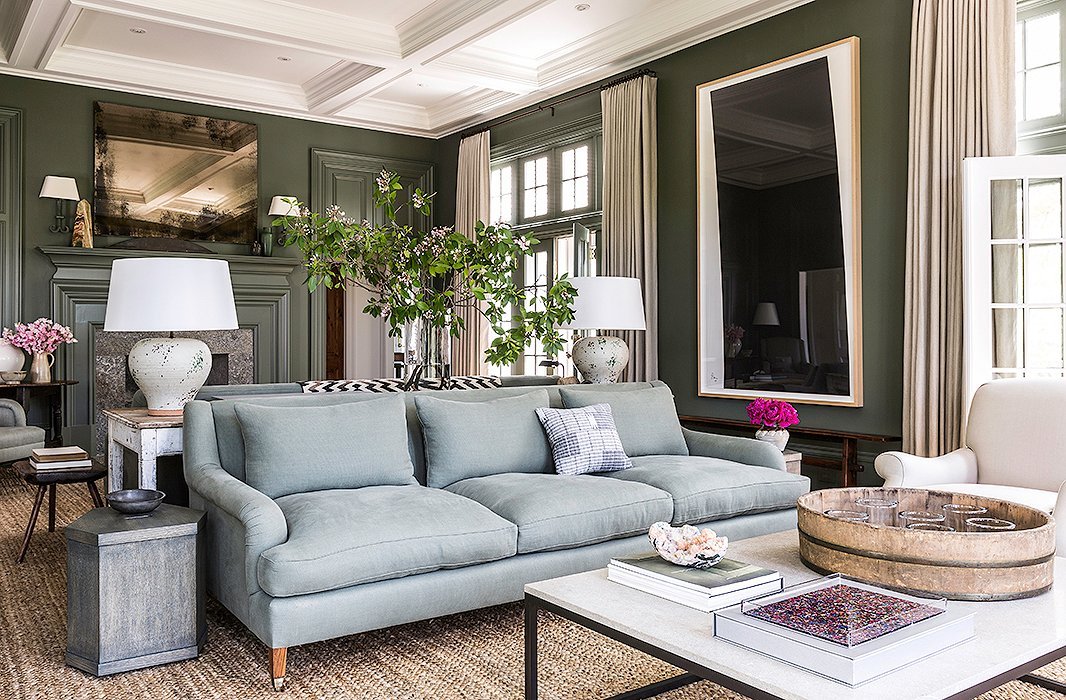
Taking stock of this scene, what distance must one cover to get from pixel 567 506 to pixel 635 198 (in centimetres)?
343

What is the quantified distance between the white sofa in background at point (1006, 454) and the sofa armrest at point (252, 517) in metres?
2.41

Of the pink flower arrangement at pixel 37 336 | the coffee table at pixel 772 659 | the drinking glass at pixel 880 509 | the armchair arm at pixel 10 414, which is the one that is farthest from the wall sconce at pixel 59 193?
the drinking glass at pixel 880 509

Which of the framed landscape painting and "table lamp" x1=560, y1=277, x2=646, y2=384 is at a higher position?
the framed landscape painting

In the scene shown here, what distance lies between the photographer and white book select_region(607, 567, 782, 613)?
196cm

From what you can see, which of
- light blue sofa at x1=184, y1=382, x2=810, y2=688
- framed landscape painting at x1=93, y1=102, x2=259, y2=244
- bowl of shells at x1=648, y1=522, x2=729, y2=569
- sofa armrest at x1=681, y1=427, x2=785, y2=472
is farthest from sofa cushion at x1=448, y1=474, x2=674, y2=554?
framed landscape painting at x1=93, y1=102, x2=259, y2=244

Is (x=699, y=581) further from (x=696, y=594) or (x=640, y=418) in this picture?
(x=640, y=418)

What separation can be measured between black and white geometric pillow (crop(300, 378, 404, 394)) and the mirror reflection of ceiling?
264 cm

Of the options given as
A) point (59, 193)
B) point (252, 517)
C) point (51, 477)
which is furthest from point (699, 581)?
point (59, 193)

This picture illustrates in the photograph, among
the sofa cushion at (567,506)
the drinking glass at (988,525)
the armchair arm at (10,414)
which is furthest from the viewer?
the armchair arm at (10,414)

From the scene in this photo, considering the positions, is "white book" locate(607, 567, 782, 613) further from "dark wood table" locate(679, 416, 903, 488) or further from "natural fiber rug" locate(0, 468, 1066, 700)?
"dark wood table" locate(679, 416, 903, 488)

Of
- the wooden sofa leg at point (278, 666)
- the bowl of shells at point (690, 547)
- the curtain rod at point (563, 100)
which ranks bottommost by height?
the wooden sofa leg at point (278, 666)

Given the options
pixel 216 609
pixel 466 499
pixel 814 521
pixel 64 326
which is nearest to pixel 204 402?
pixel 216 609

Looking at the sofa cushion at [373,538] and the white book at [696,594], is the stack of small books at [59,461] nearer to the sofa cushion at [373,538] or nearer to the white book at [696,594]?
the sofa cushion at [373,538]

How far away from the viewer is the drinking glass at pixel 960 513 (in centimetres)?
222
